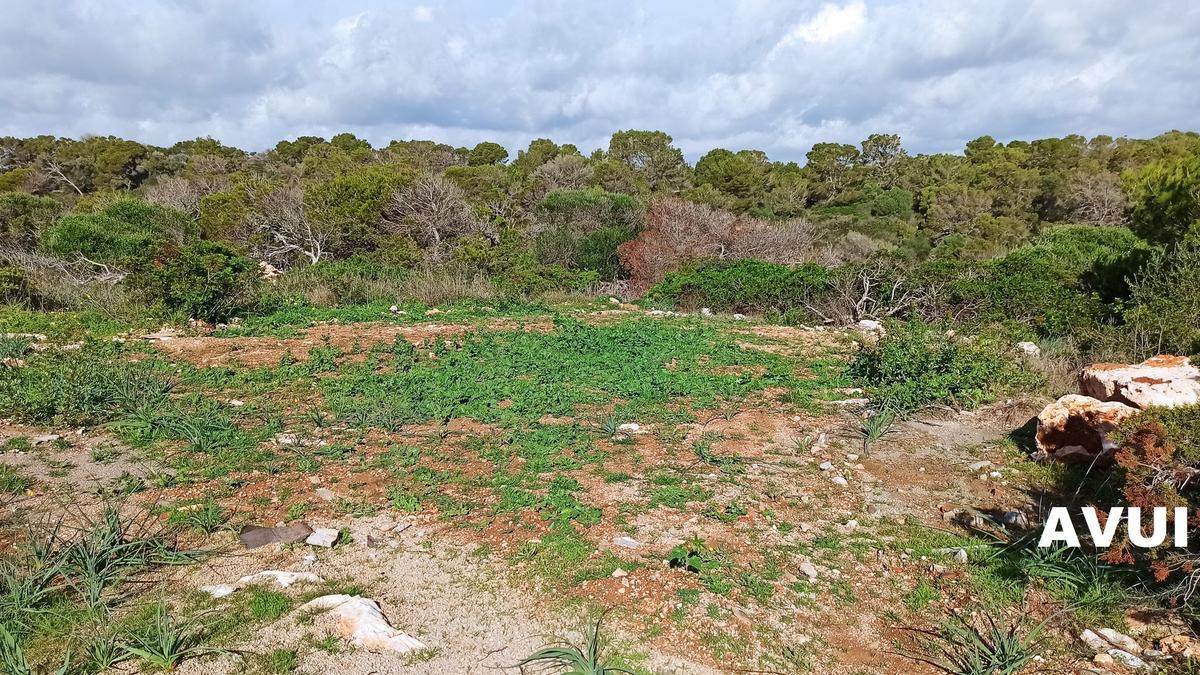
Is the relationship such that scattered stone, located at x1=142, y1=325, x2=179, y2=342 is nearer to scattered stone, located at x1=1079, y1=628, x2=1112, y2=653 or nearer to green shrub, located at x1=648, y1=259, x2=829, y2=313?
green shrub, located at x1=648, y1=259, x2=829, y2=313

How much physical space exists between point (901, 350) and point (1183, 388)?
2.14 metres

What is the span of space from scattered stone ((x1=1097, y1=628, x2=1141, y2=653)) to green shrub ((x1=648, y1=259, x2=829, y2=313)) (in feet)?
28.0

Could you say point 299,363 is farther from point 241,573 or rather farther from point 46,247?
point 46,247

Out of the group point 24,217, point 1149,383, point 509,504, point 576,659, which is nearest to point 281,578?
point 509,504

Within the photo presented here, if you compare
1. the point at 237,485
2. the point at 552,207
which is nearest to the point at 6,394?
the point at 237,485

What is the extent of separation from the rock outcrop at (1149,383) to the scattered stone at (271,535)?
512 centimetres

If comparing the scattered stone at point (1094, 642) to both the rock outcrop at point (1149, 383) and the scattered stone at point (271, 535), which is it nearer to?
the rock outcrop at point (1149, 383)

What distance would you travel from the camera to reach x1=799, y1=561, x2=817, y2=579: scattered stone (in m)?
3.22

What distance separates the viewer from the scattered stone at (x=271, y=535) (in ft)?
11.0

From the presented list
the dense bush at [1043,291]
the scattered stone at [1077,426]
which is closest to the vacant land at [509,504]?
the scattered stone at [1077,426]

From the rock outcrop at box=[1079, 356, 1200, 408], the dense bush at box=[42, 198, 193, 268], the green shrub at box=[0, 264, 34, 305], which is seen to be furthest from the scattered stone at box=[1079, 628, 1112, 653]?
the dense bush at box=[42, 198, 193, 268]

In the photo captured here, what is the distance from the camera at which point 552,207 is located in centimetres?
1931

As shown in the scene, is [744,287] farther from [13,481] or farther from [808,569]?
[13,481]

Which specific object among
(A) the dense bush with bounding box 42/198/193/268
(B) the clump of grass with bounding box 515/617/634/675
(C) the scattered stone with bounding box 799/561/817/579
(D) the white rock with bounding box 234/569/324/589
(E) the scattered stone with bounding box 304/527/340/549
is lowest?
(C) the scattered stone with bounding box 799/561/817/579
